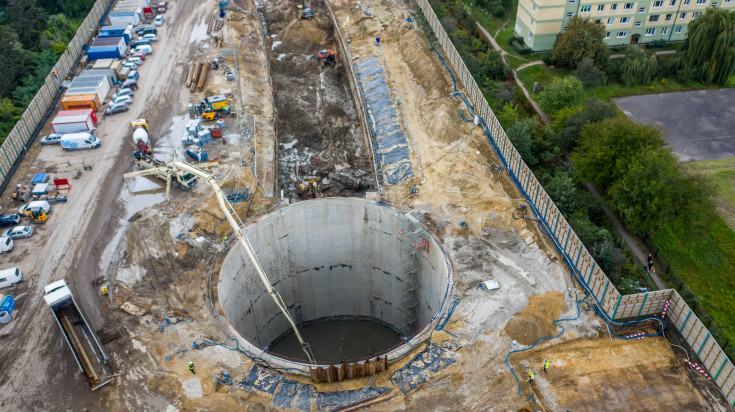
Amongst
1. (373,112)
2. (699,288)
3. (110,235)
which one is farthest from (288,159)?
(699,288)

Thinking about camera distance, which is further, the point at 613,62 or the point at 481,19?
the point at 481,19

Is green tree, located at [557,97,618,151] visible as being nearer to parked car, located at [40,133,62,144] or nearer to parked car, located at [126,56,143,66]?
parked car, located at [40,133,62,144]

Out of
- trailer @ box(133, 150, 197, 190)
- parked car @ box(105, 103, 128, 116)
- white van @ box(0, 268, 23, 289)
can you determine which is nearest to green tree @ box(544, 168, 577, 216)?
trailer @ box(133, 150, 197, 190)

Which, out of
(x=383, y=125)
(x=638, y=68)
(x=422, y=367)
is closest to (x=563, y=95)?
(x=638, y=68)

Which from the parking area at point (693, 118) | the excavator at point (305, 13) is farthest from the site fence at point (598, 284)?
the excavator at point (305, 13)

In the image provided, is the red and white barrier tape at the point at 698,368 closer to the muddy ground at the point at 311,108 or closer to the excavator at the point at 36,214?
the muddy ground at the point at 311,108

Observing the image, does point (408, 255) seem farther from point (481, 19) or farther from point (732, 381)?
point (481, 19)
